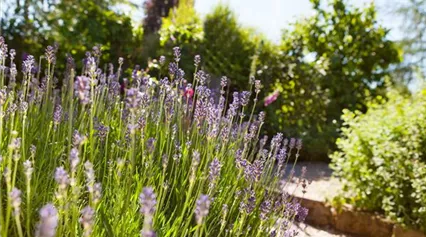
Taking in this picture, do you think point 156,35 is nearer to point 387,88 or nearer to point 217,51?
point 217,51

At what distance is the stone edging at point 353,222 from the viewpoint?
3758 millimetres

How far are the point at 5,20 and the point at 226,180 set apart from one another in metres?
4.90

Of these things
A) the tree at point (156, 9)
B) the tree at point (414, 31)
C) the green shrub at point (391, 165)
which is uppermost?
the tree at point (156, 9)

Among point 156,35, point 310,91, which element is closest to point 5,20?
point 156,35

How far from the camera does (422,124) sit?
3.63 m

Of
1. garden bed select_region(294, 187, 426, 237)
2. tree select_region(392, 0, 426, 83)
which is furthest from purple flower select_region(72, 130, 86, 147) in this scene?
tree select_region(392, 0, 426, 83)

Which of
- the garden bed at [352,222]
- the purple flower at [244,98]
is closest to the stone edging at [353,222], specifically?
the garden bed at [352,222]

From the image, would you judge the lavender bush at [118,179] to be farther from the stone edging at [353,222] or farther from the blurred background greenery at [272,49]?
the blurred background greenery at [272,49]

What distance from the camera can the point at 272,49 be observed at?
6805 mm

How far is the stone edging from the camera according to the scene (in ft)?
12.3

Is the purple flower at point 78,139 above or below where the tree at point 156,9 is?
below

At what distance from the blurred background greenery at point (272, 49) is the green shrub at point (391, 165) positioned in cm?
217

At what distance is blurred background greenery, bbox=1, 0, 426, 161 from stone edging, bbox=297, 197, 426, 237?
2080 millimetres

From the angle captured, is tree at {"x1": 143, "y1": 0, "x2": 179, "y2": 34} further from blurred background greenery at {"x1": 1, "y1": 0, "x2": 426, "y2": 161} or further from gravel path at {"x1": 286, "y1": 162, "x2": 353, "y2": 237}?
gravel path at {"x1": 286, "y1": 162, "x2": 353, "y2": 237}
